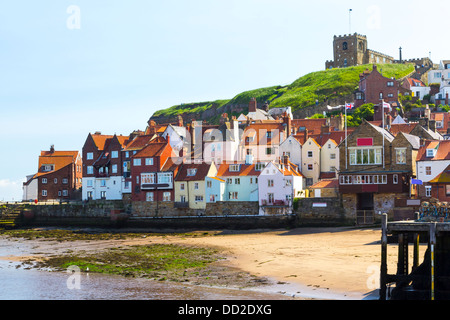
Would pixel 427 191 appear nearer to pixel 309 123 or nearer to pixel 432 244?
pixel 432 244

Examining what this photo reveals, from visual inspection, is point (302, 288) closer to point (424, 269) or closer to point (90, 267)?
point (424, 269)

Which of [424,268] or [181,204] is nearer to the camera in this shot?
[424,268]

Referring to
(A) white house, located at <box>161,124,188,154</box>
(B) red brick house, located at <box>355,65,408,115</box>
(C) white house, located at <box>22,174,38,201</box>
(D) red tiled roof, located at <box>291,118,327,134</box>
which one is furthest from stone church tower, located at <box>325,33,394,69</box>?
(C) white house, located at <box>22,174,38,201</box>

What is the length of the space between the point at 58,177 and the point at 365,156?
5507cm

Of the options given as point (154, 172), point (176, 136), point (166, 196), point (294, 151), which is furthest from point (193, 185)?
point (176, 136)

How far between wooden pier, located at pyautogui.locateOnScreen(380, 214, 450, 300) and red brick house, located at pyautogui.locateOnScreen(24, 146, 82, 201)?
76.4 meters

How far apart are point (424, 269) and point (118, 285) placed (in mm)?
17562

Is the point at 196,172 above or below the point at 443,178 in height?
above

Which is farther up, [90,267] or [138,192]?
[138,192]

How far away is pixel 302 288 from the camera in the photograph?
107ft

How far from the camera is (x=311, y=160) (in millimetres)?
75312

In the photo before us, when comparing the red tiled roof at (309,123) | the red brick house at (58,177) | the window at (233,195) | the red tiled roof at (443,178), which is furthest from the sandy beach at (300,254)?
the red tiled roof at (309,123)

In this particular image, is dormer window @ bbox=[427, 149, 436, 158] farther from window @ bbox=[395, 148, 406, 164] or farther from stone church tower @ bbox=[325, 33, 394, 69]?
stone church tower @ bbox=[325, 33, 394, 69]
